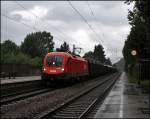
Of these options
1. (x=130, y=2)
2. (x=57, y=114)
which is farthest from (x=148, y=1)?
(x=57, y=114)

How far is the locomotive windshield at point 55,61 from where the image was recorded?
33.0 meters

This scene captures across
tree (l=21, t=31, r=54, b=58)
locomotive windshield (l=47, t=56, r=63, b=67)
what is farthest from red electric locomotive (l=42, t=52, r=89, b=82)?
tree (l=21, t=31, r=54, b=58)

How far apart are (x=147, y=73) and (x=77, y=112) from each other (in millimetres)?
39263

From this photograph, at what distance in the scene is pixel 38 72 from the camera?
72.8 metres

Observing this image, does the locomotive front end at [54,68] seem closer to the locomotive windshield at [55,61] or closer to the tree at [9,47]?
the locomotive windshield at [55,61]

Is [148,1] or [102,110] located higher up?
[148,1]

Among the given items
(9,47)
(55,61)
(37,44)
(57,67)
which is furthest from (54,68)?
(9,47)

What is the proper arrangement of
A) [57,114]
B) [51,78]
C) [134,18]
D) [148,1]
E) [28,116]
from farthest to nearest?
1. [51,78]
2. [134,18]
3. [148,1]
4. [57,114]
5. [28,116]

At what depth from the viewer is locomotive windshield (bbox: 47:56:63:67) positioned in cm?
3297

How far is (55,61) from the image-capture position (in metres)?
33.1

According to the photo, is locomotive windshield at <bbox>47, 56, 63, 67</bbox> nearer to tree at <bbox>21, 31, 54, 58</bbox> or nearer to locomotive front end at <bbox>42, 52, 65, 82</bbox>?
locomotive front end at <bbox>42, 52, 65, 82</bbox>

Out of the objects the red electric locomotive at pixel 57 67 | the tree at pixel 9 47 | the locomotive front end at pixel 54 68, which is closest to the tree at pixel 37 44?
the tree at pixel 9 47

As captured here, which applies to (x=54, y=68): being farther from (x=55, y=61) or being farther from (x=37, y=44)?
(x=37, y=44)

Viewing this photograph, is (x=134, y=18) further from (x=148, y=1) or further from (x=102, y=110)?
(x=102, y=110)
